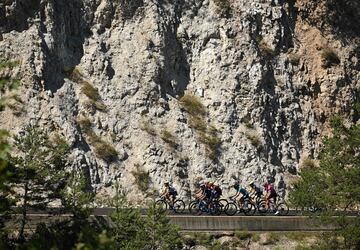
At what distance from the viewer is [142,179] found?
3553 cm

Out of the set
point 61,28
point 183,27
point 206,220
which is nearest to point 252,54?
point 183,27

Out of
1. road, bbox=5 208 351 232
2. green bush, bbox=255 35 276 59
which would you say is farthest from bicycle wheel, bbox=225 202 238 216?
green bush, bbox=255 35 276 59

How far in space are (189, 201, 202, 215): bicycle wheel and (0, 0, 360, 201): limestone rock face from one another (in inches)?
176

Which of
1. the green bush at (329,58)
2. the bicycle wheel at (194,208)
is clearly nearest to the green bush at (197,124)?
the bicycle wheel at (194,208)

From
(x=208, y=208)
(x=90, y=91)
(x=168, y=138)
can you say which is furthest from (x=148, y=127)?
(x=208, y=208)

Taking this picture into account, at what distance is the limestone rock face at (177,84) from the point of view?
36031mm

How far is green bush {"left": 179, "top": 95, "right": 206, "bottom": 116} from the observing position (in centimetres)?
3931

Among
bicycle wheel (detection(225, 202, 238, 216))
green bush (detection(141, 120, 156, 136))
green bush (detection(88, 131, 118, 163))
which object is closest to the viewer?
bicycle wheel (detection(225, 202, 238, 216))

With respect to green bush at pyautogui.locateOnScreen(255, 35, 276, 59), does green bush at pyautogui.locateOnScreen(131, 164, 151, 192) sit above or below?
below

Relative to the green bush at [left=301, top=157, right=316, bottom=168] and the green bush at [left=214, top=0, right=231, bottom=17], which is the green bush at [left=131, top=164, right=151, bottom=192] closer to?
the green bush at [left=301, top=157, right=316, bottom=168]

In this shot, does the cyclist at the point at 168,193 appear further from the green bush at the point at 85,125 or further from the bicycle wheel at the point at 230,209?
the green bush at the point at 85,125

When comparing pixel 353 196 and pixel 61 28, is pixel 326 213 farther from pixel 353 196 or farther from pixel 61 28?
pixel 61 28

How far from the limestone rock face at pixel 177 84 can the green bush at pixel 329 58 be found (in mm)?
79

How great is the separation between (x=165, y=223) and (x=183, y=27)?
757 inches
